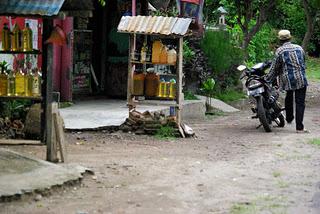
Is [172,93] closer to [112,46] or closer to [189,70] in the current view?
[112,46]

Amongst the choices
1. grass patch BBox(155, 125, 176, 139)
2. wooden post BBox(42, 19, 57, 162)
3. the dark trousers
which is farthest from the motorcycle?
wooden post BBox(42, 19, 57, 162)

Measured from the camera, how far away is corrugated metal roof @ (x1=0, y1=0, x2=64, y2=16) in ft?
26.8

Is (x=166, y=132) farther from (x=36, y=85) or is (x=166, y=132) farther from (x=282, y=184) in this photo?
(x=282, y=184)

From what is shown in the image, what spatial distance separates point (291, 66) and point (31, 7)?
5557mm

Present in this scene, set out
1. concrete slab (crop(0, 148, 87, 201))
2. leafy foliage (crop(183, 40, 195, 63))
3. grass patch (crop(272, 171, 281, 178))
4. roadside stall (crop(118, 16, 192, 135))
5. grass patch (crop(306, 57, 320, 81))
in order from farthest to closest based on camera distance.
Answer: grass patch (crop(306, 57, 320, 81))
leafy foliage (crop(183, 40, 195, 63))
roadside stall (crop(118, 16, 192, 135))
grass patch (crop(272, 171, 281, 178))
concrete slab (crop(0, 148, 87, 201))

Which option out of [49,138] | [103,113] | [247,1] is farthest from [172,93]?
[247,1]

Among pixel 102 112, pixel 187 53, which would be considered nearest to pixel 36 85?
pixel 102 112

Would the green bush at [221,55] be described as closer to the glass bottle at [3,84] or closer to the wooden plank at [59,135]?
the glass bottle at [3,84]

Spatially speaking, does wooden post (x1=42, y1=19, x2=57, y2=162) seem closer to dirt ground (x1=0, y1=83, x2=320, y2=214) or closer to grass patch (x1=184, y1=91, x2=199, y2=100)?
dirt ground (x1=0, y1=83, x2=320, y2=214)

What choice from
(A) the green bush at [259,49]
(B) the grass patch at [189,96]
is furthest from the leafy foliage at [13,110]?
(A) the green bush at [259,49]

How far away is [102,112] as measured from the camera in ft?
42.5

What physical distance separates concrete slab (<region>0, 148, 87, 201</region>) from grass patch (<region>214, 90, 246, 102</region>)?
1214 centimetres

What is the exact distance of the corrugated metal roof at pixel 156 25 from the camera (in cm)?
1116

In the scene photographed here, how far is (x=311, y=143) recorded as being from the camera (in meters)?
Answer: 10.9
